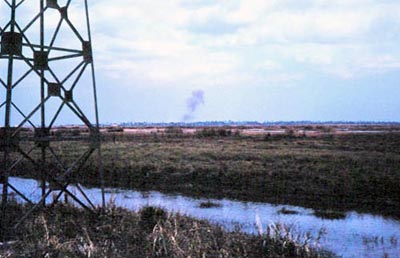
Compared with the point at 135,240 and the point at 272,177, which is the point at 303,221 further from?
the point at 272,177

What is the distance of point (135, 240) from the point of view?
11.0 metres

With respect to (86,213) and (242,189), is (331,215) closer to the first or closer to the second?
(242,189)

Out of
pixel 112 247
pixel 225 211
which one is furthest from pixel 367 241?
pixel 112 247

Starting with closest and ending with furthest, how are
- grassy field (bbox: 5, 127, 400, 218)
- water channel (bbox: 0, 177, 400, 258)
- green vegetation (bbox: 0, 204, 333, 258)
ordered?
1. green vegetation (bbox: 0, 204, 333, 258)
2. water channel (bbox: 0, 177, 400, 258)
3. grassy field (bbox: 5, 127, 400, 218)

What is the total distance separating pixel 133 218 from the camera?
12977 millimetres

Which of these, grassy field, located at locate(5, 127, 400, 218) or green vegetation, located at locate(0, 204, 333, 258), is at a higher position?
green vegetation, located at locate(0, 204, 333, 258)

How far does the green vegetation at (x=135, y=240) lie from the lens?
9781 mm

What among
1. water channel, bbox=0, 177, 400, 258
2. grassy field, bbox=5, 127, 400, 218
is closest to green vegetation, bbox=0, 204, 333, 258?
water channel, bbox=0, 177, 400, 258

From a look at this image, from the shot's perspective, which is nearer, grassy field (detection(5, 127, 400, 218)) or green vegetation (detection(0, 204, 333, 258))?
green vegetation (detection(0, 204, 333, 258))

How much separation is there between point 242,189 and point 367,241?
1068 centimetres

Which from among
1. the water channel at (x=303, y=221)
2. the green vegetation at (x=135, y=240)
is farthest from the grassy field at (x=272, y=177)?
the green vegetation at (x=135, y=240)

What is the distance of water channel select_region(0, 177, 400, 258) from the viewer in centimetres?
1345

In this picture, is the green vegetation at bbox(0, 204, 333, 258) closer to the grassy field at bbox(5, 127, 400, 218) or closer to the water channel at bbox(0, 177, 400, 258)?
the water channel at bbox(0, 177, 400, 258)

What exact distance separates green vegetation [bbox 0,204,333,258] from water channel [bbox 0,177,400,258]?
82cm
